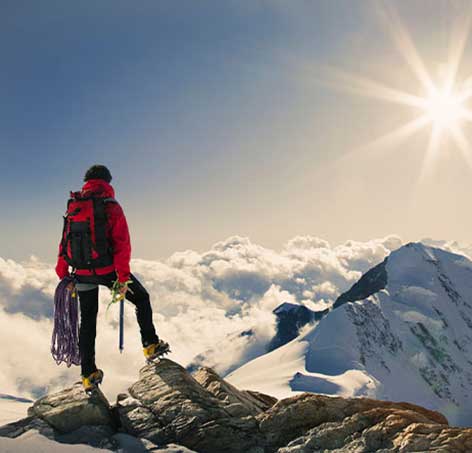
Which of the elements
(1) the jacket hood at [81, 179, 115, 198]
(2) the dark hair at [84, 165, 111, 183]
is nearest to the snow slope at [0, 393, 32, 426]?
(1) the jacket hood at [81, 179, 115, 198]

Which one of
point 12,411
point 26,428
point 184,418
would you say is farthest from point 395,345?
point 26,428

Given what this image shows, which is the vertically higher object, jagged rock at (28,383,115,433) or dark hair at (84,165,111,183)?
dark hair at (84,165,111,183)

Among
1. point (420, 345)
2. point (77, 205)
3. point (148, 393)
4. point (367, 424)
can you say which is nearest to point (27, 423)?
point (148, 393)

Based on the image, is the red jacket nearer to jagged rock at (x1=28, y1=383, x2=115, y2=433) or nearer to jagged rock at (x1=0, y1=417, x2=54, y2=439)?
jagged rock at (x1=28, y1=383, x2=115, y2=433)

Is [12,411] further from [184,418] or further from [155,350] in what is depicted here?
[184,418]

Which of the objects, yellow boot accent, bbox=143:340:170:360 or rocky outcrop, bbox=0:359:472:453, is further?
yellow boot accent, bbox=143:340:170:360

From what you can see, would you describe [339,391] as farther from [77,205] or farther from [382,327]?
[77,205]

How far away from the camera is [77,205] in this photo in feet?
27.5

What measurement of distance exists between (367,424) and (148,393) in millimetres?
4163

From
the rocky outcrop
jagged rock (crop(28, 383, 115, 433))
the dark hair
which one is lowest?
the rocky outcrop

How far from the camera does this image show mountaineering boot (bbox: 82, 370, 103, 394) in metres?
8.45

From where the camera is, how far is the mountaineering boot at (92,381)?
8453 millimetres

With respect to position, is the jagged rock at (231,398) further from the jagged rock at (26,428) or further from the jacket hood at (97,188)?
the jacket hood at (97,188)

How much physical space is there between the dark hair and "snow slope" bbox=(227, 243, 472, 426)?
86889mm
